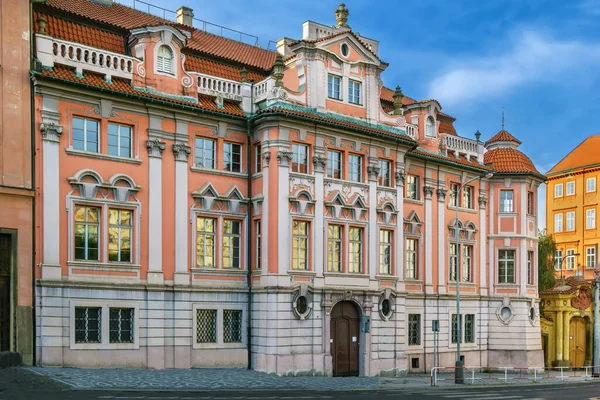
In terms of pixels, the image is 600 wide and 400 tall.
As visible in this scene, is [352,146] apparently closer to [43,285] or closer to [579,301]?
[43,285]

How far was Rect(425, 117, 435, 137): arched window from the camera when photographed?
147 ft

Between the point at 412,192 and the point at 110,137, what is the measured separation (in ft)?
61.0

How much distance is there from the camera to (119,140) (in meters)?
32.2

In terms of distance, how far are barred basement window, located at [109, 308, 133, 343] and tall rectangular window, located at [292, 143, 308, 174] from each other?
32.5 ft

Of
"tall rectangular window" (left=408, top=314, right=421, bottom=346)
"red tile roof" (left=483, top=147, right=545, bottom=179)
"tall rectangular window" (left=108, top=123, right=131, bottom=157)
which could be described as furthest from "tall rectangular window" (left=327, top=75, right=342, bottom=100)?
"red tile roof" (left=483, top=147, right=545, bottom=179)

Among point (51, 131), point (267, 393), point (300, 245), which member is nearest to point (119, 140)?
point (51, 131)

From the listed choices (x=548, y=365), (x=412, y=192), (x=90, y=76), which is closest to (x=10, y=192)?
(x=90, y=76)

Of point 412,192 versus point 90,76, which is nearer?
point 90,76

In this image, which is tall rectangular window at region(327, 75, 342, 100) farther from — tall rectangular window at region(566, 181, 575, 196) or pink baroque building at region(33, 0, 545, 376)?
tall rectangular window at region(566, 181, 575, 196)

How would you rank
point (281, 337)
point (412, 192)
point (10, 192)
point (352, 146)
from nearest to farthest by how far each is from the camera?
point (10, 192)
point (281, 337)
point (352, 146)
point (412, 192)

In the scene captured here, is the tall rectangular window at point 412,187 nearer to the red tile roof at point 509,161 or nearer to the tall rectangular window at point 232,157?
the red tile roof at point 509,161

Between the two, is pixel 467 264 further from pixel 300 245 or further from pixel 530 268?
pixel 300 245

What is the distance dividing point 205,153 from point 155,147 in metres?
2.65

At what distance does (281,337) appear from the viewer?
3381 centimetres
